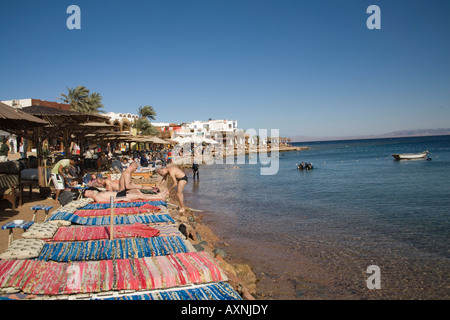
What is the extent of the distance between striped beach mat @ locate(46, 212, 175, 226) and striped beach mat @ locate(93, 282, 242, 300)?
345 cm

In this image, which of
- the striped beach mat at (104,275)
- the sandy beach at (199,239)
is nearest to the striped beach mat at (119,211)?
the sandy beach at (199,239)

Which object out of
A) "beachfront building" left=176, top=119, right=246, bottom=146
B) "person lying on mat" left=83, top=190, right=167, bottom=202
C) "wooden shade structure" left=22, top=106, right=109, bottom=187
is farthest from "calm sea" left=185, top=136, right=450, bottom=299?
"beachfront building" left=176, top=119, right=246, bottom=146

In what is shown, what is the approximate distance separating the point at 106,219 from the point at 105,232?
111 cm

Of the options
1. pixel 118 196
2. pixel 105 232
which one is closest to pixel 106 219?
pixel 105 232

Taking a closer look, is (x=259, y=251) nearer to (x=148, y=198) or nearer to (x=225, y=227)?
(x=225, y=227)

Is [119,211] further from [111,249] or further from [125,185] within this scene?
[111,249]

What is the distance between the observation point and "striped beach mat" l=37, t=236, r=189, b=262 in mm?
4715

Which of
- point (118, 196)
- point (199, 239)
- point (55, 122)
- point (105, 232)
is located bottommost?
point (199, 239)

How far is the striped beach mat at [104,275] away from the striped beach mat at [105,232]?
1390mm

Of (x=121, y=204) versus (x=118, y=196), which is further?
(x=118, y=196)

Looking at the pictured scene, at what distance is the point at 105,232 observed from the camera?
6.09 meters

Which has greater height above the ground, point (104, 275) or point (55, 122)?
point (55, 122)

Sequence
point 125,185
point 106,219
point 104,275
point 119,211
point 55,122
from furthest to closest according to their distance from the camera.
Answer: point 55,122
point 125,185
point 119,211
point 106,219
point 104,275

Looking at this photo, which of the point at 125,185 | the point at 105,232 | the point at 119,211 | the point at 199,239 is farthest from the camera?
the point at 125,185
